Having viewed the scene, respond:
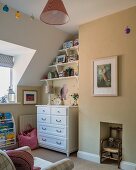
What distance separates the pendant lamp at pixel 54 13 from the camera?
1.97 metres

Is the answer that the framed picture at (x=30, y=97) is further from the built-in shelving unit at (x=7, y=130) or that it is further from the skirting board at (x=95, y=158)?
the skirting board at (x=95, y=158)

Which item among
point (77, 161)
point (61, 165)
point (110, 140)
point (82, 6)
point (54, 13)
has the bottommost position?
point (77, 161)

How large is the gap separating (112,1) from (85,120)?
7.28ft

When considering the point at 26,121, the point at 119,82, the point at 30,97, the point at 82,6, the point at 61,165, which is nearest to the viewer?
the point at 61,165

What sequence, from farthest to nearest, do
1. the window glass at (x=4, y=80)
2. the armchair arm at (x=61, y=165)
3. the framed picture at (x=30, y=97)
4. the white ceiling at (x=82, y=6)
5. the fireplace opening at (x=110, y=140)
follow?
the framed picture at (x=30, y=97)
the window glass at (x=4, y=80)
the fireplace opening at (x=110, y=140)
the white ceiling at (x=82, y=6)
the armchair arm at (x=61, y=165)

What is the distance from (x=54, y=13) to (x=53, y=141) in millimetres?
2783

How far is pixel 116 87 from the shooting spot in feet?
10.9

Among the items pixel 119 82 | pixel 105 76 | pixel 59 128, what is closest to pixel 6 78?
pixel 59 128

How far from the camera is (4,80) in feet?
15.4

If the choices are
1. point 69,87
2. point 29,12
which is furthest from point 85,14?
point 69,87

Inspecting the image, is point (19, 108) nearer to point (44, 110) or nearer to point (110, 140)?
point (44, 110)

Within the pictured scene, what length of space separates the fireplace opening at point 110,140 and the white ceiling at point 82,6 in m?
2.06

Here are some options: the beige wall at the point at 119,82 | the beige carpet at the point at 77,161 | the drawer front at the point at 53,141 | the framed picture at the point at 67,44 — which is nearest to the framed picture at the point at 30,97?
the drawer front at the point at 53,141

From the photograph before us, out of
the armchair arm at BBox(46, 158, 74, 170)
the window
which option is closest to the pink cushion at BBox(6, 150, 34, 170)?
the armchair arm at BBox(46, 158, 74, 170)
